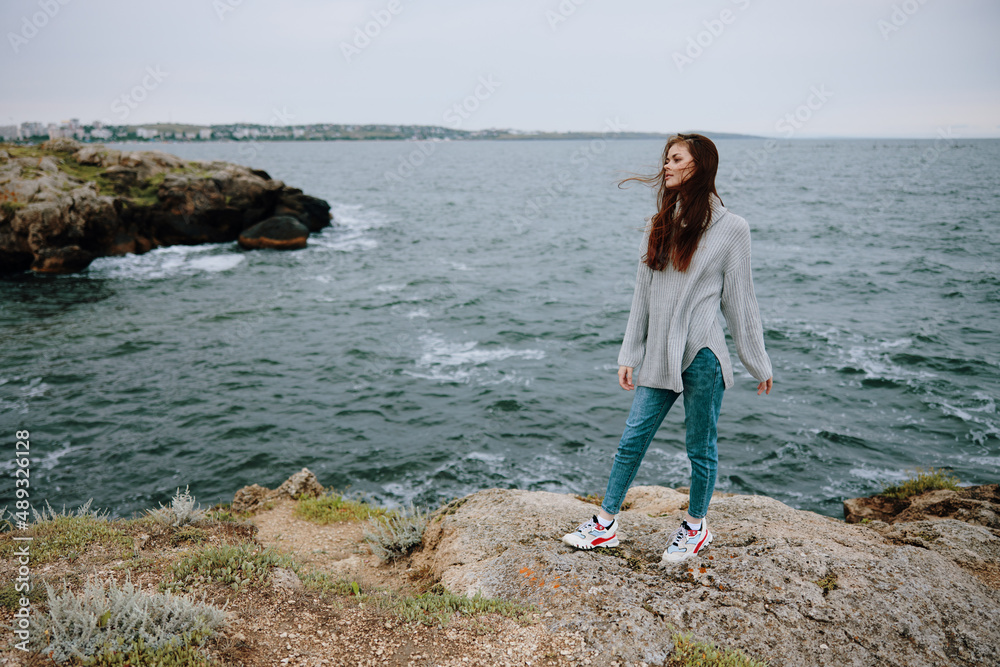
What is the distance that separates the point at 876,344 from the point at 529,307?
11.2 metres

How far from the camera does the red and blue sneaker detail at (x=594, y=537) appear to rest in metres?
4.93

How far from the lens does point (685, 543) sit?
15.5 feet

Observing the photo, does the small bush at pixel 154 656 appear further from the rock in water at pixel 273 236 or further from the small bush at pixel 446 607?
the rock in water at pixel 273 236

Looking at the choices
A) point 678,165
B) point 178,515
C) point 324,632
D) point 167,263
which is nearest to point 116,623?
point 324,632

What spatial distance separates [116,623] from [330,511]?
421 cm

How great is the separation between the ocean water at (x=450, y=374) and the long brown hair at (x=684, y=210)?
4842 millimetres

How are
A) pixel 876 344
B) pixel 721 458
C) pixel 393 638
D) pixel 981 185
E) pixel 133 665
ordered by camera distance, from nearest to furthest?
pixel 133 665 → pixel 393 638 → pixel 721 458 → pixel 876 344 → pixel 981 185

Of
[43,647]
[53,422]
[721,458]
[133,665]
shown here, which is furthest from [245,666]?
[53,422]

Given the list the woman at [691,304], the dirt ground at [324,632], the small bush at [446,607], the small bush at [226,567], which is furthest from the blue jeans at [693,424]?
the small bush at [226,567]

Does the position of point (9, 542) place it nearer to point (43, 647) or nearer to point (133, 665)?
point (43, 647)

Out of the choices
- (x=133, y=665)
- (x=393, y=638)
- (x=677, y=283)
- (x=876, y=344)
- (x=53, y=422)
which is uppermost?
(x=677, y=283)

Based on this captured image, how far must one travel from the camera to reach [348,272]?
2678cm

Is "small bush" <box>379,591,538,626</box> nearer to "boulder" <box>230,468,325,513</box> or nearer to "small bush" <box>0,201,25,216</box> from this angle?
"boulder" <box>230,468,325,513</box>

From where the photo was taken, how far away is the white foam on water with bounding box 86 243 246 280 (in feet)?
84.8
